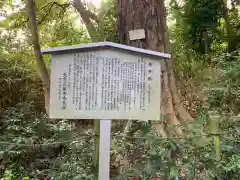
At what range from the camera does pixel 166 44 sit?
4.33m

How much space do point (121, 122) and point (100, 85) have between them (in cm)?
193

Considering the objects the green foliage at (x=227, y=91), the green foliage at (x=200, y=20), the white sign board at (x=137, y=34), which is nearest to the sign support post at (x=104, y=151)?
the white sign board at (x=137, y=34)

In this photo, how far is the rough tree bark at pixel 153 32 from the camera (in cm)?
413

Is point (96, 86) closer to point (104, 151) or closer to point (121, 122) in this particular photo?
point (104, 151)

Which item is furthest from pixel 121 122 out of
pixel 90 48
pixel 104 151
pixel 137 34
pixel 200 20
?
pixel 200 20

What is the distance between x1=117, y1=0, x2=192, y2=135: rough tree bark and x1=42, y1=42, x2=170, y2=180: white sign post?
1.68 metres

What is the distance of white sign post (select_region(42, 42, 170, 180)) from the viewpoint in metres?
2.40

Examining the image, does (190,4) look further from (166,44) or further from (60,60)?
(60,60)

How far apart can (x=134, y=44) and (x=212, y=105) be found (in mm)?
1837

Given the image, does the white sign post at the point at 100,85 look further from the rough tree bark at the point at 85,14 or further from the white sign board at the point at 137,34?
the rough tree bark at the point at 85,14

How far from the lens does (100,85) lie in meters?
2.41

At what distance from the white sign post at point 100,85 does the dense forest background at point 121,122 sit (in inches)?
16.1

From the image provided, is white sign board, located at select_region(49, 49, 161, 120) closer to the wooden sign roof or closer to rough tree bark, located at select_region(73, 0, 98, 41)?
the wooden sign roof

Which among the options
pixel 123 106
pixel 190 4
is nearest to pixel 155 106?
pixel 123 106
